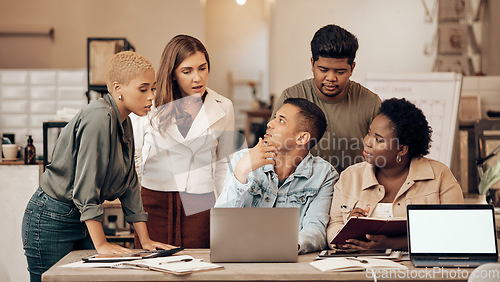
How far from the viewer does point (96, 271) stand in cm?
159

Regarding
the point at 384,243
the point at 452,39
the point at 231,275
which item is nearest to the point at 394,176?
the point at 384,243

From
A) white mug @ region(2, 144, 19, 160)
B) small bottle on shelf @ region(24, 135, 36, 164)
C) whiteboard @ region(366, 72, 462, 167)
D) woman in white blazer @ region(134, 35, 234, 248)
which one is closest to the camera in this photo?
woman in white blazer @ region(134, 35, 234, 248)

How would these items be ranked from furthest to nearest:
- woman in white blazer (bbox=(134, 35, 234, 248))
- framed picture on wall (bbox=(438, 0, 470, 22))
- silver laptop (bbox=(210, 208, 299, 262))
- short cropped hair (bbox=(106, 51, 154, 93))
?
1. framed picture on wall (bbox=(438, 0, 470, 22))
2. woman in white blazer (bbox=(134, 35, 234, 248))
3. short cropped hair (bbox=(106, 51, 154, 93))
4. silver laptop (bbox=(210, 208, 299, 262))

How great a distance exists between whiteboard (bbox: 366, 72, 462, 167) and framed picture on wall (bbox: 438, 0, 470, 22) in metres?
1.52

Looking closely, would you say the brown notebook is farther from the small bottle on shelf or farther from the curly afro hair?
the small bottle on shelf

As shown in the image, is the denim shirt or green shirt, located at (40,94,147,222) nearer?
green shirt, located at (40,94,147,222)

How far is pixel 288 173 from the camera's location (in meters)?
2.20

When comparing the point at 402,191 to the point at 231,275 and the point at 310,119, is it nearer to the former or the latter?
the point at 310,119

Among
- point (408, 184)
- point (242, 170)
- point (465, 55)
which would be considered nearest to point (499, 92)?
point (465, 55)

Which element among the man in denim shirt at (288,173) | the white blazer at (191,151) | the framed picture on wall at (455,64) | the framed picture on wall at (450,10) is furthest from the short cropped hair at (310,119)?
the framed picture on wall at (450,10)

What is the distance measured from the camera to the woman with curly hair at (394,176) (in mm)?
2107

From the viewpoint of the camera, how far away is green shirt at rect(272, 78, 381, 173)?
8.54 feet

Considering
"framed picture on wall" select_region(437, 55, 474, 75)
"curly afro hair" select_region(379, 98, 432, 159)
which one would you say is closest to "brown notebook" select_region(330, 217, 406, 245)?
"curly afro hair" select_region(379, 98, 432, 159)

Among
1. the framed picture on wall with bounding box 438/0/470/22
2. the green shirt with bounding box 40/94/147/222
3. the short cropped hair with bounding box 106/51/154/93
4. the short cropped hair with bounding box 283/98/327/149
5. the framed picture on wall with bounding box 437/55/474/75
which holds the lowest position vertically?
the green shirt with bounding box 40/94/147/222
